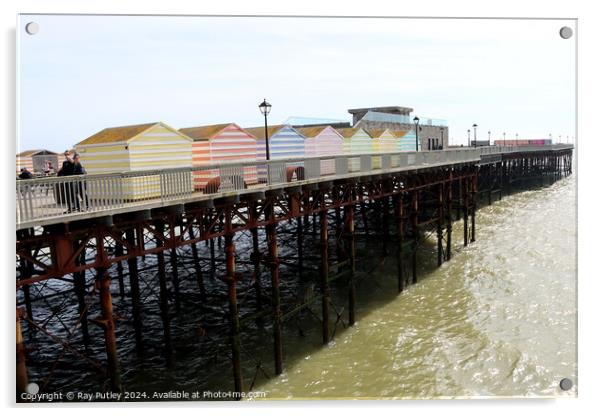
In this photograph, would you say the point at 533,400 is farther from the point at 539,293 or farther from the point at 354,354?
the point at 539,293

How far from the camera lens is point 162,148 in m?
14.5

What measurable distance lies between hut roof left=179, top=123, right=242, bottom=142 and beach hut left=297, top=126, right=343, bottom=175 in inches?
187

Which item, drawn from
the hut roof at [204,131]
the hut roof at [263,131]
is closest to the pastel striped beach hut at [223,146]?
the hut roof at [204,131]

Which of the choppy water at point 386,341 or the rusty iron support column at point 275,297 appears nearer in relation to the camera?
the choppy water at point 386,341

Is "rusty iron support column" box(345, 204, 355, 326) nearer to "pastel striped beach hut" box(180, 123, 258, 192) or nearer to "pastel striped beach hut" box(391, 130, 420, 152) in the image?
"pastel striped beach hut" box(180, 123, 258, 192)

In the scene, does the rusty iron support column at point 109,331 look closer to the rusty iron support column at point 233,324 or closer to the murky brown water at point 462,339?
the rusty iron support column at point 233,324

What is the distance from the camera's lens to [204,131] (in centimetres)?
1691

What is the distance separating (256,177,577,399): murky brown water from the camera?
1529 centimetres

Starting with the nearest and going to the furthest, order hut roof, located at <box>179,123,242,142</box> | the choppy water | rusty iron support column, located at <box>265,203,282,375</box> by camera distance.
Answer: the choppy water, rusty iron support column, located at <box>265,203,282,375</box>, hut roof, located at <box>179,123,242,142</box>

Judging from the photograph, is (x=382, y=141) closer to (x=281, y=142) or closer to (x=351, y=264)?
(x=281, y=142)

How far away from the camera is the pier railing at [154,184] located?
33.0 ft

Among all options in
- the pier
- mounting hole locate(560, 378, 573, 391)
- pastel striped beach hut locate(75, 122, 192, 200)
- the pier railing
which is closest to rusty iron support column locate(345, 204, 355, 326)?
the pier

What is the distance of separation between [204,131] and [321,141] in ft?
22.4

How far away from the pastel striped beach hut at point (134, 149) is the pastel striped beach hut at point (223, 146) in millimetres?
888
